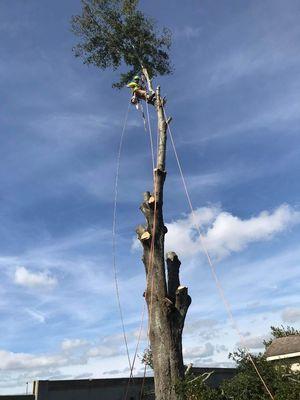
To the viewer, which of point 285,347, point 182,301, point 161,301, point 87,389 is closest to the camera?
point 161,301

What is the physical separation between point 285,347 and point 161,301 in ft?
62.8

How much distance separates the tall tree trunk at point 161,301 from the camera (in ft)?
27.6

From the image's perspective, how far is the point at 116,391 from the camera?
854 inches

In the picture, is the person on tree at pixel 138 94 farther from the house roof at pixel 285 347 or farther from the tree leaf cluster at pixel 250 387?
the house roof at pixel 285 347

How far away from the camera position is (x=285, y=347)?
989 inches

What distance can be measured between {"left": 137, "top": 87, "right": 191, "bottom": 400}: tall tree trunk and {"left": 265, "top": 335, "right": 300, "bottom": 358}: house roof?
1713cm

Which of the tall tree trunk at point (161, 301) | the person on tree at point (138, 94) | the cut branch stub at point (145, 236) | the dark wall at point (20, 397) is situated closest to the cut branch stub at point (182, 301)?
the tall tree trunk at point (161, 301)

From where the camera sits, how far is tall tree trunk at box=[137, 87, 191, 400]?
8406mm

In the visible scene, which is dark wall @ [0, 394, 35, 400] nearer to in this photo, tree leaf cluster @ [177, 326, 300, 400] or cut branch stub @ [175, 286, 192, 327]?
tree leaf cluster @ [177, 326, 300, 400]


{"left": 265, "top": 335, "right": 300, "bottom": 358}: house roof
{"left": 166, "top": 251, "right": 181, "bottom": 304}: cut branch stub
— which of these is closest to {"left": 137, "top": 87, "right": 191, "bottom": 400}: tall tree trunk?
{"left": 166, "top": 251, "right": 181, "bottom": 304}: cut branch stub

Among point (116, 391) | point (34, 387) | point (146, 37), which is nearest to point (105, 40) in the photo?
point (146, 37)

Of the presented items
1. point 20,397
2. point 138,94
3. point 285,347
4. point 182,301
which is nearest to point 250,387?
point 182,301

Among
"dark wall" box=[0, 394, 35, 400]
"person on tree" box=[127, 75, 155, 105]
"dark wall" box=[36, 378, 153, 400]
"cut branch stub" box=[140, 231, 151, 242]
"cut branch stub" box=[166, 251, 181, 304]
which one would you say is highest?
"person on tree" box=[127, 75, 155, 105]

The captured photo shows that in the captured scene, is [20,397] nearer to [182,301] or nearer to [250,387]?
[250,387]
